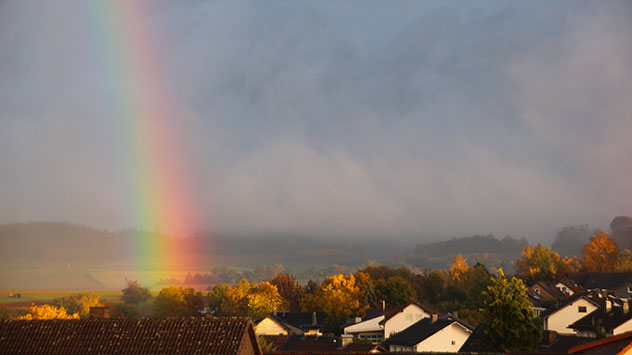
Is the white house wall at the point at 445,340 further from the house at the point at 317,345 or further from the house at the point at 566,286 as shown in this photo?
the house at the point at 566,286

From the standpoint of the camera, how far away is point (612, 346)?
38219 millimetres

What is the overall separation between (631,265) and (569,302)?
285 ft

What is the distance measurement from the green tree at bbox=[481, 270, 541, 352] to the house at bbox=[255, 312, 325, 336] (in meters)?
61.0

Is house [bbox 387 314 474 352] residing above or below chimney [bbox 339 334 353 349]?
below

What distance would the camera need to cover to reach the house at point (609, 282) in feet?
544

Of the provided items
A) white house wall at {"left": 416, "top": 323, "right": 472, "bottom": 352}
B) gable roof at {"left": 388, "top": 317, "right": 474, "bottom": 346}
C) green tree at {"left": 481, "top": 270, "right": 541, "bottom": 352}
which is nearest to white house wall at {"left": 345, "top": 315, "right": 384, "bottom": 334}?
gable roof at {"left": 388, "top": 317, "right": 474, "bottom": 346}

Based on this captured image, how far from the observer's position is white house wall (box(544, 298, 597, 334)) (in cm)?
11500

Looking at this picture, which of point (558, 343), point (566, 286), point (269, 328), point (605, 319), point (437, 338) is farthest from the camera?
point (566, 286)

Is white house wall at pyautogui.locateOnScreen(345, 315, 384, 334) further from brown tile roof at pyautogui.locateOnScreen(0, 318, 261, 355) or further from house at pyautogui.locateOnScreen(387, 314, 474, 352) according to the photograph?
brown tile roof at pyautogui.locateOnScreen(0, 318, 261, 355)

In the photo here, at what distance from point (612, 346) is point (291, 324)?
118 m

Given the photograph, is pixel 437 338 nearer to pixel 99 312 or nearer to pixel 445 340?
pixel 445 340

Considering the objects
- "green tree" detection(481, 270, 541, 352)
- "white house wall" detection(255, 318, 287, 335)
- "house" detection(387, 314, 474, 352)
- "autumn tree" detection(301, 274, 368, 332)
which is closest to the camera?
"green tree" detection(481, 270, 541, 352)

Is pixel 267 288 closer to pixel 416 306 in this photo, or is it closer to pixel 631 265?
pixel 416 306

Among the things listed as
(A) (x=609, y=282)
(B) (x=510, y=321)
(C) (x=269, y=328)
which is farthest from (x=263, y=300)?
(B) (x=510, y=321)
